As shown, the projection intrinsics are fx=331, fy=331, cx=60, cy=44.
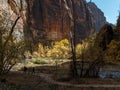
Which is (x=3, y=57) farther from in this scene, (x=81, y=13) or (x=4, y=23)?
(x=81, y=13)

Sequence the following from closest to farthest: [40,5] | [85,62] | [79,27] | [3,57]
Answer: [3,57] < [85,62] < [40,5] < [79,27]

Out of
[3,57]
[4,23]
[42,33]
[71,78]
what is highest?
[42,33]

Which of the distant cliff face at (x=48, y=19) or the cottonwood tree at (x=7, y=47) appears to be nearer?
the cottonwood tree at (x=7, y=47)

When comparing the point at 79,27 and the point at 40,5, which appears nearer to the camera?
the point at 40,5

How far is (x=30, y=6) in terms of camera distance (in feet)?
432

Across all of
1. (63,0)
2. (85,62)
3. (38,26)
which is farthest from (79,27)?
(85,62)

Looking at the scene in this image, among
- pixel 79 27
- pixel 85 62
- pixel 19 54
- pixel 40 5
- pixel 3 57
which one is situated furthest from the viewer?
pixel 79 27

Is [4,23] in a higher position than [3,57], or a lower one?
higher

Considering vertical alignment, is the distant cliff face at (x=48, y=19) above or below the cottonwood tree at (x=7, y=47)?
above

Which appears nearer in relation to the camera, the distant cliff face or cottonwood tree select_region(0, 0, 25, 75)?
cottonwood tree select_region(0, 0, 25, 75)

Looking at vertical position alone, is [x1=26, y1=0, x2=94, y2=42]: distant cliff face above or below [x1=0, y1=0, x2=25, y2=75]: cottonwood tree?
above

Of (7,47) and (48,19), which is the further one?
(48,19)

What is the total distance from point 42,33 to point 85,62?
333 feet

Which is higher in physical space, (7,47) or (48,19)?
(48,19)
